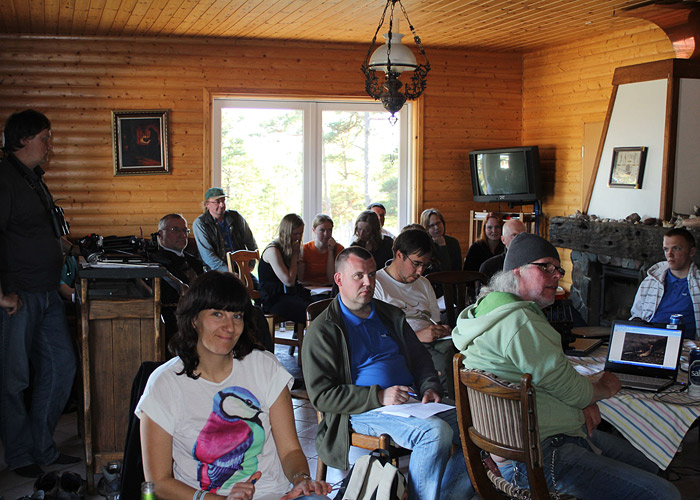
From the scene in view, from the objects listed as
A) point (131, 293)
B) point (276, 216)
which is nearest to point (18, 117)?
point (131, 293)

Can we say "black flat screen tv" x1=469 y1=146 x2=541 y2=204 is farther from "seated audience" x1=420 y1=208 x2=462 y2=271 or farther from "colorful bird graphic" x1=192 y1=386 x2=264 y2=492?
"colorful bird graphic" x1=192 y1=386 x2=264 y2=492

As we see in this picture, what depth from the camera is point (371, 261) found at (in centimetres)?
295

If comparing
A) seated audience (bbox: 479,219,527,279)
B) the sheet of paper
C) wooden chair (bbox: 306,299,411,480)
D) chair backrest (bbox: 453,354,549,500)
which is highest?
seated audience (bbox: 479,219,527,279)

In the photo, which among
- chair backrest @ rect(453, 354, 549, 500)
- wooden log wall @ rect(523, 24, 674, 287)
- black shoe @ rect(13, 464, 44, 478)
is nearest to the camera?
chair backrest @ rect(453, 354, 549, 500)

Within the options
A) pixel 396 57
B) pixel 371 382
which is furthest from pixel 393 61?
pixel 371 382

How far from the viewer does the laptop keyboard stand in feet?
8.38

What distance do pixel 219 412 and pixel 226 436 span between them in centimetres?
7

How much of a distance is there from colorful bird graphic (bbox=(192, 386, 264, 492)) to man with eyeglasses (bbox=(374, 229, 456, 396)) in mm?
1576

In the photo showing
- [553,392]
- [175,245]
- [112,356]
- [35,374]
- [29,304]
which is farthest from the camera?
[175,245]

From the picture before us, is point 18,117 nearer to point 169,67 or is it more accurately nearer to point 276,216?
point 169,67

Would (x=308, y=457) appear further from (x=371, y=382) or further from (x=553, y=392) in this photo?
(x=553, y=392)

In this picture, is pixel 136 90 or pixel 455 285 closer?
pixel 455 285

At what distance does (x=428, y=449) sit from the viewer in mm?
2525

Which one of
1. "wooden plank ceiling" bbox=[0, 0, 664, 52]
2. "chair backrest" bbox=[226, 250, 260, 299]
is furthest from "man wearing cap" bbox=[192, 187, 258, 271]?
"wooden plank ceiling" bbox=[0, 0, 664, 52]
